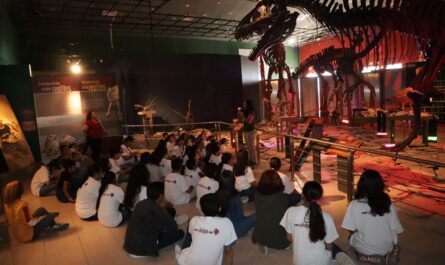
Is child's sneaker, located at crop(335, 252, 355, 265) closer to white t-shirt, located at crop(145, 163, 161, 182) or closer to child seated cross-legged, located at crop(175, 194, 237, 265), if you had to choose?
child seated cross-legged, located at crop(175, 194, 237, 265)

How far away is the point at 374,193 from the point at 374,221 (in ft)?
0.79

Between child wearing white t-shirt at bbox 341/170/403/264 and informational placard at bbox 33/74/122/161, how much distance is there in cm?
865

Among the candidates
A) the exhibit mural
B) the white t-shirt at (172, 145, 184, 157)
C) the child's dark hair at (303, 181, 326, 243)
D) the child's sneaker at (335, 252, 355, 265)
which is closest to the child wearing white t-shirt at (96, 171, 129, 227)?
the child's dark hair at (303, 181, 326, 243)

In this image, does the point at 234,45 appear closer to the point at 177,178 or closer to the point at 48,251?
the point at 177,178

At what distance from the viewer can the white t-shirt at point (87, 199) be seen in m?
4.75

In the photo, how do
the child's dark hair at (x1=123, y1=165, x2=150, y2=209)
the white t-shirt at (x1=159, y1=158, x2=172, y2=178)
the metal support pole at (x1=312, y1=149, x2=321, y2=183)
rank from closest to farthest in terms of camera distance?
the child's dark hair at (x1=123, y1=165, x2=150, y2=209)
the metal support pole at (x1=312, y1=149, x2=321, y2=183)
the white t-shirt at (x1=159, y1=158, x2=172, y2=178)

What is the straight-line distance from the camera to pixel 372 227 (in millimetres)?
2867

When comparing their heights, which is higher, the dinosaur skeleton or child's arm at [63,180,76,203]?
the dinosaur skeleton

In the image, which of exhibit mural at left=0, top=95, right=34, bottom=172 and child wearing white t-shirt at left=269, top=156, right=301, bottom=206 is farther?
exhibit mural at left=0, top=95, right=34, bottom=172

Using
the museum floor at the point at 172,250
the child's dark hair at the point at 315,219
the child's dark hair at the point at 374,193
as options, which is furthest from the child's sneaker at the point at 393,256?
the child's dark hair at the point at 315,219

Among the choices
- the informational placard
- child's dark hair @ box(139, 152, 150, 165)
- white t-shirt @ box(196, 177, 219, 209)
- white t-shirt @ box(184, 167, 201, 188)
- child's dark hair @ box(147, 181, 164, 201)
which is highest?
the informational placard

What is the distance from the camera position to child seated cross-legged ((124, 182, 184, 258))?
340 centimetres

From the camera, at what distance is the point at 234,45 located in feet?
72.5

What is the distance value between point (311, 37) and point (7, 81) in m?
17.6
